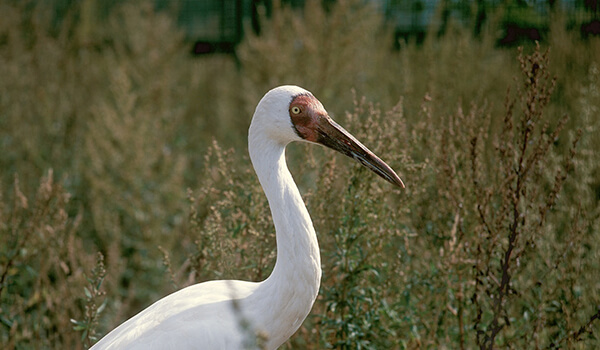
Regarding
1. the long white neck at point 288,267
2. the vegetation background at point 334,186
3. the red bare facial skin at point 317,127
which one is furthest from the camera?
the vegetation background at point 334,186

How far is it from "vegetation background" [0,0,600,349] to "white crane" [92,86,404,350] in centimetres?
32

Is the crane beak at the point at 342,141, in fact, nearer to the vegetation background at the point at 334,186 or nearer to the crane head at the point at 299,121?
the crane head at the point at 299,121

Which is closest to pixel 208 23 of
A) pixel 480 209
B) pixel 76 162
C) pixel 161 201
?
pixel 76 162

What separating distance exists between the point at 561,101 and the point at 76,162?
13.7ft

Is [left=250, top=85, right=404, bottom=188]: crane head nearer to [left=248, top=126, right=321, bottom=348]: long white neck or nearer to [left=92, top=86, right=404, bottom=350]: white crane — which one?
[left=92, top=86, right=404, bottom=350]: white crane

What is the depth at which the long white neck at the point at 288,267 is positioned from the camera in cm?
244

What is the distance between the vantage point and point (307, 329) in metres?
3.38

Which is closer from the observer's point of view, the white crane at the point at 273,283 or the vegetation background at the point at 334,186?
the white crane at the point at 273,283

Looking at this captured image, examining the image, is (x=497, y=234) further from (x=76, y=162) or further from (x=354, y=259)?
(x=76, y=162)

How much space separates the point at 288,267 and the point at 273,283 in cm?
9

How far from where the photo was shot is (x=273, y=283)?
2.48 metres

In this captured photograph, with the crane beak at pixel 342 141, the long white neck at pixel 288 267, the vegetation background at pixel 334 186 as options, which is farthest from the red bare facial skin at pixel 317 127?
the vegetation background at pixel 334 186

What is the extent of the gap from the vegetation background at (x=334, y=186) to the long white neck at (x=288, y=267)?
1.36 ft

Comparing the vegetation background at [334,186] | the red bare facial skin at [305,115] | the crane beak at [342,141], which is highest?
the red bare facial skin at [305,115]
